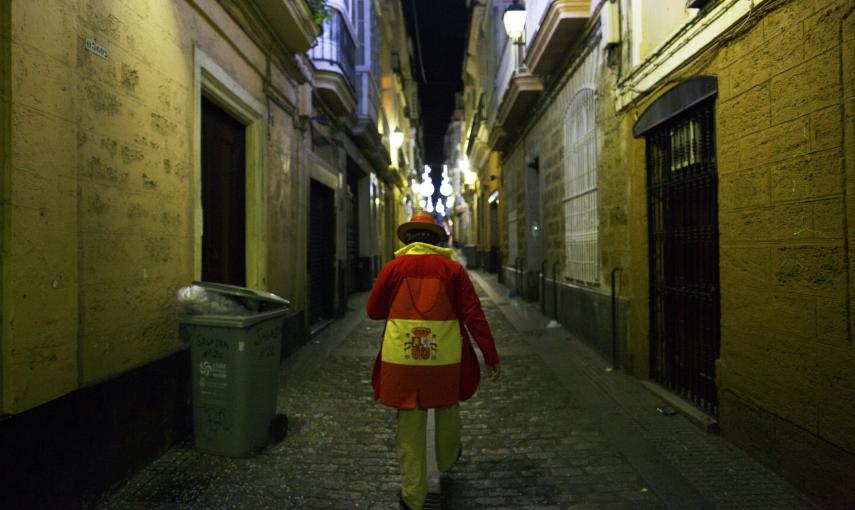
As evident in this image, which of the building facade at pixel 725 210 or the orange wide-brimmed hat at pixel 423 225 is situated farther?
the orange wide-brimmed hat at pixel 423 225

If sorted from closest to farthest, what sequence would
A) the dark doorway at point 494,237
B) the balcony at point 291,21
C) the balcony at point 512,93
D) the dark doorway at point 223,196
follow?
the dark doorway at point 223,196 < the balcony at point 291,21 < the balcony at point 512,93 < the dark doorway at point 494,237

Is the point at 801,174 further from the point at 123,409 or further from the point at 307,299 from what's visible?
the point at 307,299

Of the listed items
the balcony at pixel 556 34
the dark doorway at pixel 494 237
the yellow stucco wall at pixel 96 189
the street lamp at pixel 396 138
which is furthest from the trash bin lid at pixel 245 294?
the dark doorway at pixel 494 237

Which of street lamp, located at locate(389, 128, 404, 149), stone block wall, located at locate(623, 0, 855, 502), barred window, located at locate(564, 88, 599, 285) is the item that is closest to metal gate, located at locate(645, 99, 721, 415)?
stone block wall, located at locate(623, 0, 855, 502)

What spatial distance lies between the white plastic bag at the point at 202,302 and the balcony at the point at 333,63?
21.6 feet

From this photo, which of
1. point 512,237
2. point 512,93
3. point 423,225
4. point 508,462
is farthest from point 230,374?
point 512,237

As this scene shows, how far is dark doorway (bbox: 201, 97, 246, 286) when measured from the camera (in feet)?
18.8

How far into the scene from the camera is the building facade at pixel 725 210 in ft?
10.1

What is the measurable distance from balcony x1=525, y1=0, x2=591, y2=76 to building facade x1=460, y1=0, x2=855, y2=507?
3 cm

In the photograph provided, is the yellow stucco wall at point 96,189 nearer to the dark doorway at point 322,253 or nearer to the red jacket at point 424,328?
the red jacket at point 424,328

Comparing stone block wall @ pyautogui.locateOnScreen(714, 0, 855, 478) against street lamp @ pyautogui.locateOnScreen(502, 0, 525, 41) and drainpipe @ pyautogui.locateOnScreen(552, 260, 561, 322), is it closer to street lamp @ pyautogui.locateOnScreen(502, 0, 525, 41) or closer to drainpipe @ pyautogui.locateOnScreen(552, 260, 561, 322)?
drainpipe @ pyautogui.locateOnScreen(552, 260, 561, 322)

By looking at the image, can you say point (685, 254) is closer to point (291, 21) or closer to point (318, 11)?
point (291, 21)

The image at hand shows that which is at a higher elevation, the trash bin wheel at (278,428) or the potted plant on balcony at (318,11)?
the potted plant on balcony at (318,11)

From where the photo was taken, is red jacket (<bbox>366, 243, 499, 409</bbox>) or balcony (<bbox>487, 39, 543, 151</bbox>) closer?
red jacket (<bbox>366, 243, 499, 409</bbox>)
